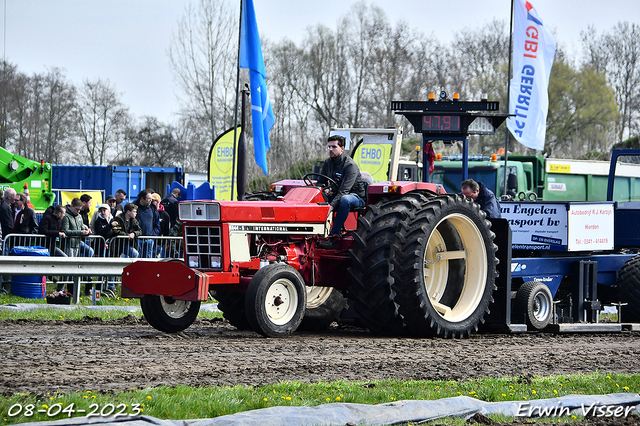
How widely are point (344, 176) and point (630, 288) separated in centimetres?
503

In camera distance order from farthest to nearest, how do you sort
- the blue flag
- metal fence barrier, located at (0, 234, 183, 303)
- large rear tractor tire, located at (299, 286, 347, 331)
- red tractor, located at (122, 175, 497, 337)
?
the blue flag < metal fence barrier, located at (0, 234, 183, 303) < large rear tractor tire, located at (299, 286, 347, 331) < red tractor, located at (122, 175, 497, 337)

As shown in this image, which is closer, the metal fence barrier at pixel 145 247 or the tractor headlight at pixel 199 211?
the tractor headlight at pixel 199 211

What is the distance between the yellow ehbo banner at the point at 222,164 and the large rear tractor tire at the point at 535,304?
7.96 metres

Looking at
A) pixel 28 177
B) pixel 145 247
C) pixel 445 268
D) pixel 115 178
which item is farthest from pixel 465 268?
pixel 115 178

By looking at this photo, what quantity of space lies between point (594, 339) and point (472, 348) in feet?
8.36

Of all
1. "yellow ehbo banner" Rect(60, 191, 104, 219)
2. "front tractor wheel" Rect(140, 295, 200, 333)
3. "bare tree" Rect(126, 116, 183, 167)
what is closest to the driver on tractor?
"front tractor wheel" Rect(140, 295, 200, 333)

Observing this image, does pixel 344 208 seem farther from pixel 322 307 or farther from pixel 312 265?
pixel 322 307

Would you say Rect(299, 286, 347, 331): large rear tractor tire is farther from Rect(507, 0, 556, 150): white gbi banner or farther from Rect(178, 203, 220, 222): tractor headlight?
Rect(507, 0, 556, 150): white gbi banner

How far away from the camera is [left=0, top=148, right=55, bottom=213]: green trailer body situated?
2095 centimetres

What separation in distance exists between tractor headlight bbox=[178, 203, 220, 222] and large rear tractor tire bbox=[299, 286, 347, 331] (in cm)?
196

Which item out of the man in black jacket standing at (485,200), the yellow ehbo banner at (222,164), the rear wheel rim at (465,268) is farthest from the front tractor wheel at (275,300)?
the yellow ehbo banner at (222,164)

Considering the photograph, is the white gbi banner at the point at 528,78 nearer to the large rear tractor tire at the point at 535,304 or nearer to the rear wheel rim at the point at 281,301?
the large rear tractor tire at the point at 535,304

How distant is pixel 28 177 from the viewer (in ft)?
70.4

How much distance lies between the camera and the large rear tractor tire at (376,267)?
26.2 feet
